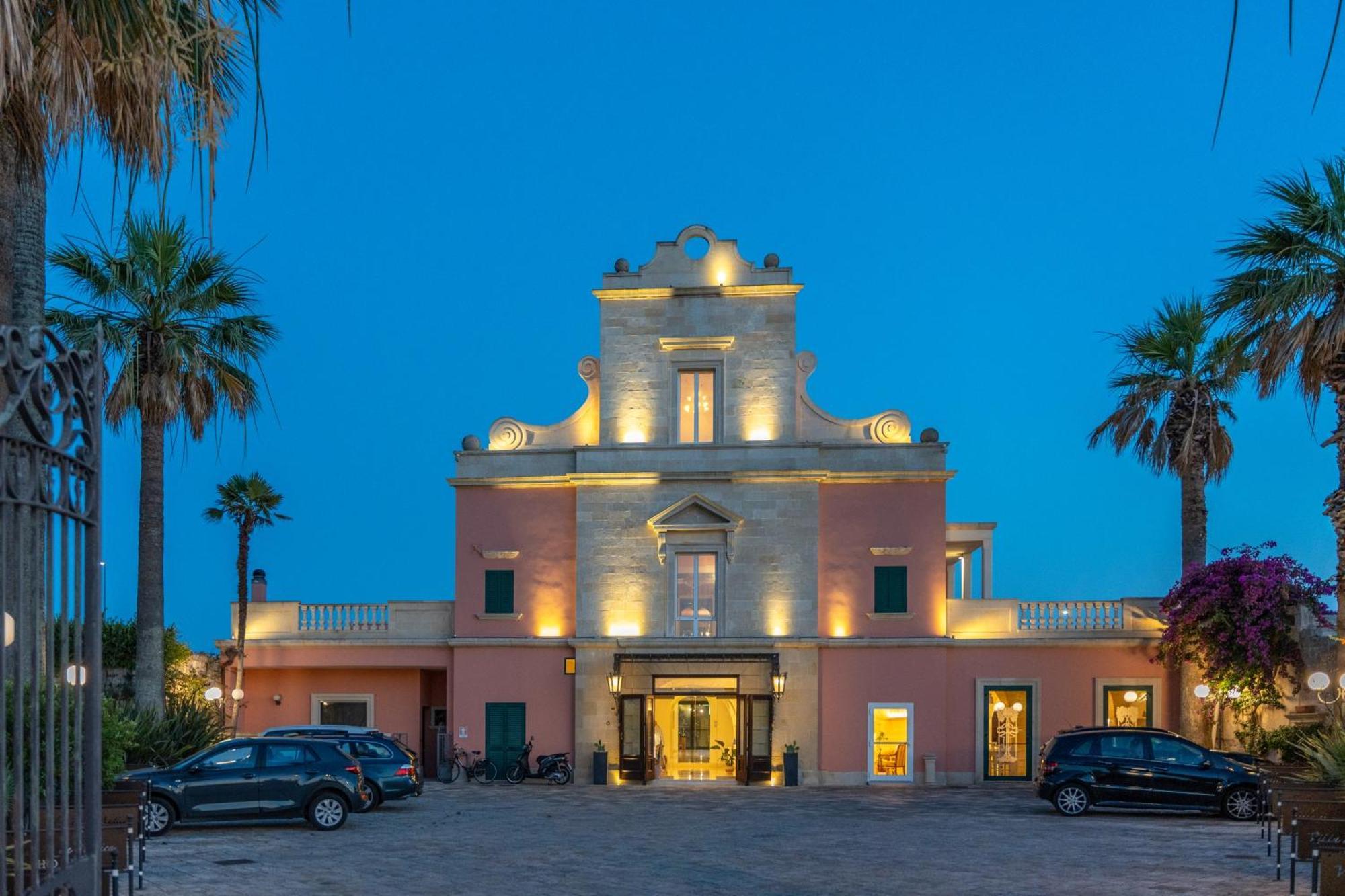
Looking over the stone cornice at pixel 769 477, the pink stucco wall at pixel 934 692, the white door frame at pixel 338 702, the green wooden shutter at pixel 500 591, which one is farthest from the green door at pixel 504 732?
the pink stucco wall at pixel 934 692

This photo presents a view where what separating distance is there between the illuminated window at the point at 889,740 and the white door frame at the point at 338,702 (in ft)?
37.3

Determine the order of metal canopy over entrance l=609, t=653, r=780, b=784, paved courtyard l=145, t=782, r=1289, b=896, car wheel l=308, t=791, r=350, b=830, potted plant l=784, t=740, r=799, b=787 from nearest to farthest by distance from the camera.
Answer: paved courtyard l=145, t=782, r=1289, b=896 < car wheel l=308, t=791, r=350, b=830 < potted plant l=784, t=740, r=799, b=787 < metal canopy over entrance l=609, t=653, r=780, b=784

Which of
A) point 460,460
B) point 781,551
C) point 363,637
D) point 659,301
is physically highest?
point 659,301

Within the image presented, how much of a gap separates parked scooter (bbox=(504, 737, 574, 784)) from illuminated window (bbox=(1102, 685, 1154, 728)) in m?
11.5

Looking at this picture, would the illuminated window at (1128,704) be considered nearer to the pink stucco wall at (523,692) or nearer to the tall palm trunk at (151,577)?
the pink stucco wall at (523,692)

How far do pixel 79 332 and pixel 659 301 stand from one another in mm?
12574

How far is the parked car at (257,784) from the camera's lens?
19.3 m

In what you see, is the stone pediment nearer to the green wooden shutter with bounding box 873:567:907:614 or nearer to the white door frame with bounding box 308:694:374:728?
the green wooden shutter with bounding box 873:567:907:614

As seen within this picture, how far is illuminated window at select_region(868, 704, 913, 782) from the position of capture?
29891mm

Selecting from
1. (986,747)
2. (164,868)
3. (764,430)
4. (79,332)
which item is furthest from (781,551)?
(164,868)

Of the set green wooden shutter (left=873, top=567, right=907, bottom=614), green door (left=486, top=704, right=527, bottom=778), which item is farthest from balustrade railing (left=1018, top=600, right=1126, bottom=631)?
green door (left=486, top=704, right=527, bottom=778)

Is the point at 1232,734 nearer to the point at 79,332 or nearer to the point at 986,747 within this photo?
A: the point at 986,747

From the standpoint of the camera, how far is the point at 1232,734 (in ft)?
90.2

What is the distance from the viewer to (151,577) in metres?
22.8
